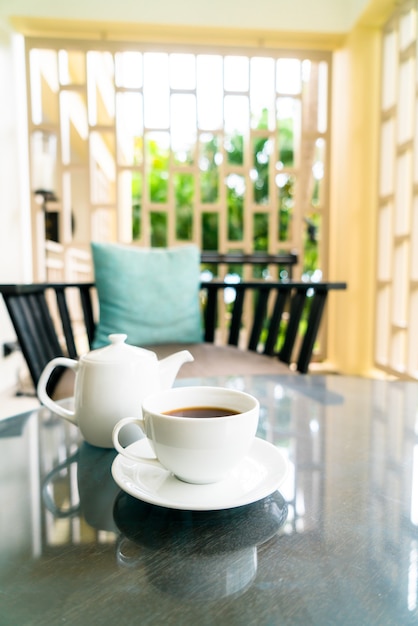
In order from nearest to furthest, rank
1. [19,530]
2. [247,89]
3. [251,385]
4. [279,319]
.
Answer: [19,530], [251,385], [279,319], [247,89]

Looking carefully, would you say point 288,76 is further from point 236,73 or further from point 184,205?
point 184,205

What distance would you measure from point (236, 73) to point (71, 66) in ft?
4.81

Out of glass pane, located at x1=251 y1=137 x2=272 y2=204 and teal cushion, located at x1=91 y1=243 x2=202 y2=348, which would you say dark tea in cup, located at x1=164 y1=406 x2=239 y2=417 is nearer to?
teal cushion, located at x1=91 y1=243 x2=202 y2=348

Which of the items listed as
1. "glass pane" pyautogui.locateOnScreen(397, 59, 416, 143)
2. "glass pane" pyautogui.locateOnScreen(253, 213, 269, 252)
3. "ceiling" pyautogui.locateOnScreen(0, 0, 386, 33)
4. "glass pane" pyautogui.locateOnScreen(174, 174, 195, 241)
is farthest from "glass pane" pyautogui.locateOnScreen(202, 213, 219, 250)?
"glass pane" pyautogui.locateOnScreen(397, 59, 416, 143)

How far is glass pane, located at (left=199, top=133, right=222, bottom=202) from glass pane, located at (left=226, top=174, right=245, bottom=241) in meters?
0.20

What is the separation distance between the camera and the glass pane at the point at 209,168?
3.32 meters

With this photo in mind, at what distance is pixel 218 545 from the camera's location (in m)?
0.34

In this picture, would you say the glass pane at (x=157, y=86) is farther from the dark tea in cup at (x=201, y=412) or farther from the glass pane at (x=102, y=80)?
the dark tea in cup at (x=201, y=412)

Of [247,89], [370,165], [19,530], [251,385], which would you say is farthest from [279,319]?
[247,89]

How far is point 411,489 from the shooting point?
45cm

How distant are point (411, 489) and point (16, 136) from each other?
115 inches

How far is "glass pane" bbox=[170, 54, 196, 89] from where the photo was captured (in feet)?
9.72

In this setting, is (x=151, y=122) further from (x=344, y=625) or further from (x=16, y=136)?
(x=344, y=625)

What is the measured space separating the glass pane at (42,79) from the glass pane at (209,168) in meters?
1.01
